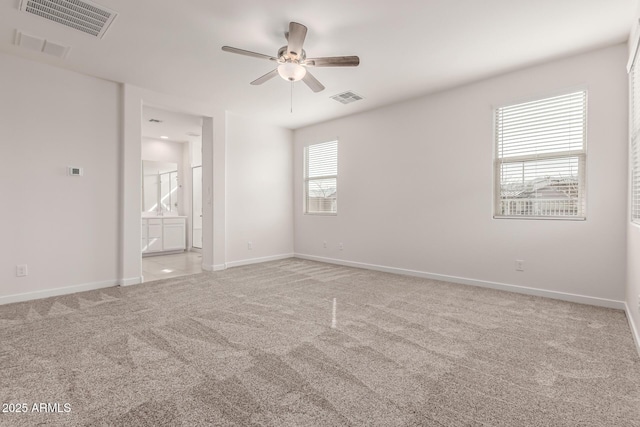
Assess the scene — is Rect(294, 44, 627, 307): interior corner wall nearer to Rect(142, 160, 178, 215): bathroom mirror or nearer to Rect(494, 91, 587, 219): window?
Rect(494, 91, 587, 219): window

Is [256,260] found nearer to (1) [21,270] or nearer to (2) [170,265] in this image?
(2) [170,265]

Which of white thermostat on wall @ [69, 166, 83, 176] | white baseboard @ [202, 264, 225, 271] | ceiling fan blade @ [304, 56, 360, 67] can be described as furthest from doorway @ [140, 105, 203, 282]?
ceiling fan blade @ [304, 56, 360, 67]

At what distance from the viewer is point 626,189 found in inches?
124

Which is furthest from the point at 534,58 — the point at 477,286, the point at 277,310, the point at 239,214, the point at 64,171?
the point at 64,171

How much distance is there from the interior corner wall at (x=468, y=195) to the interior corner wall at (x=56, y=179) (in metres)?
3.50

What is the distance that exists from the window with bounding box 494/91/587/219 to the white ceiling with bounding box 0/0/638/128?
0.57m

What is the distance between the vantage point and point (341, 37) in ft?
10.2

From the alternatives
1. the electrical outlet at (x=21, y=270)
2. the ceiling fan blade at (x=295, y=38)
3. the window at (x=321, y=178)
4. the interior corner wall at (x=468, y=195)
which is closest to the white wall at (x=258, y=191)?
the window at (x=321, y=178)

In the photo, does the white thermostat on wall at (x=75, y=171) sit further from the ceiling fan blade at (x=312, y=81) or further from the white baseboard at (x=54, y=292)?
the ceiling fan blade at (x=312, y=81)

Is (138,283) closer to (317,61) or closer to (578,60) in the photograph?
(317,61)

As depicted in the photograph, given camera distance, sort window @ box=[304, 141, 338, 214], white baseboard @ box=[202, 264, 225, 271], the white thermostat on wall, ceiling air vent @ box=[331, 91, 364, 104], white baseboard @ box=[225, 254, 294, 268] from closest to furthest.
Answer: the white thermostat on wall
ceiling air vent @ box=[331, 91, 364, 104]
white baseboard @ box=[202, 264, 225, 271]
white baseboard @ box=[225, 254, 294, 268]
window @ box=[304, 141, 338, 214]

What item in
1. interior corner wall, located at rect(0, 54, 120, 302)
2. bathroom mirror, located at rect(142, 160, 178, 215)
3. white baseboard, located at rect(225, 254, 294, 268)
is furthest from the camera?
bathroom mirror, located at rect(142, 160, 178, 215)

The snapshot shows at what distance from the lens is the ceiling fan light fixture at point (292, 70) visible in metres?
2.97

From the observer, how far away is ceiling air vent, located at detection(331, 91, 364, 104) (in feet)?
15.2
